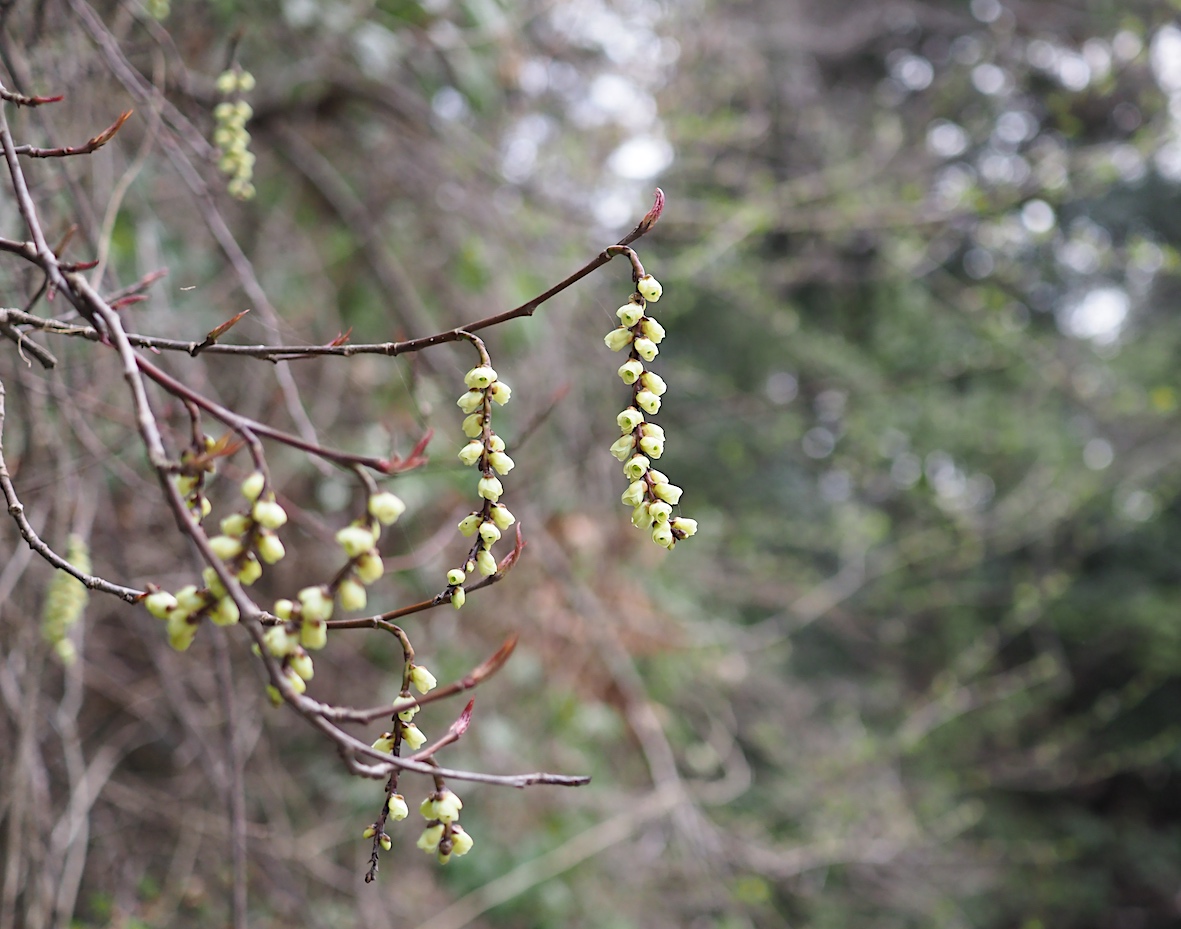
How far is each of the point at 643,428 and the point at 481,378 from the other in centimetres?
14

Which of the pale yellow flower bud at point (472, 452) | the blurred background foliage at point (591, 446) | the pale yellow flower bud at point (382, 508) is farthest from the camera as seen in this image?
the blurred background foliage at point (591, 446)

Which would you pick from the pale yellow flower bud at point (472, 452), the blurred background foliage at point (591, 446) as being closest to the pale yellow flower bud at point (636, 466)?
the pale yellow flower bud at point (472, 452)

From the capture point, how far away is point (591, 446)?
9.03ft

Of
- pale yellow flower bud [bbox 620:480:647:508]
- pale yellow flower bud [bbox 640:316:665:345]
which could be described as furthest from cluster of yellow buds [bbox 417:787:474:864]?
pale yellow flower bud [bbox 640:316:665:345]

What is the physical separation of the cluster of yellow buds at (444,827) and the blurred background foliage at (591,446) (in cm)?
56

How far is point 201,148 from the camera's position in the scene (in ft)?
4.57

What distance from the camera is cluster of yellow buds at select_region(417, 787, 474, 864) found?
0.62m

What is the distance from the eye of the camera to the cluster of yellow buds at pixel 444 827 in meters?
0.62

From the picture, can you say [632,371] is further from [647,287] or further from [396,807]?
[396,807]

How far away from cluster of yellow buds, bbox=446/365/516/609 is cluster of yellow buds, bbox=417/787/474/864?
136 millimetres

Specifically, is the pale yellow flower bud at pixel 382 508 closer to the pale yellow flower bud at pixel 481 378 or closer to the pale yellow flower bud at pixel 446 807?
the pale yellow flower bud at pixel 481 378

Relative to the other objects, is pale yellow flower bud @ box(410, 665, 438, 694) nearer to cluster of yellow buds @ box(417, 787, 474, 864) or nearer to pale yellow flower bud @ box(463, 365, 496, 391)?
cluster of yellow buds @ box(417, 787, 474, 864)

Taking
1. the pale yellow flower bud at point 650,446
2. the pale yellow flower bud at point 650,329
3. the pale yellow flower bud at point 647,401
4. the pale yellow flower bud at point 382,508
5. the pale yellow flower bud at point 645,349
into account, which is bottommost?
the pale yellow flower bud at point 382,508

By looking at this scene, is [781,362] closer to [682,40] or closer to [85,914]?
[682,40]
